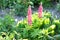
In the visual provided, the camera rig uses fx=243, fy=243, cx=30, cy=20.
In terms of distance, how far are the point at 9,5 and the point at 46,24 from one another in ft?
9.63

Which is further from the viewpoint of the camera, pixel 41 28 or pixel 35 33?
pixel 41 28

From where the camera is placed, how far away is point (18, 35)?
167 inches

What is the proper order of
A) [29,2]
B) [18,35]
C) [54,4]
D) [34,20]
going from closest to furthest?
[18,35] → [34,20] → [29,2] → [54,4]

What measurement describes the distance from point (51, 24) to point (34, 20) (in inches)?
12.8

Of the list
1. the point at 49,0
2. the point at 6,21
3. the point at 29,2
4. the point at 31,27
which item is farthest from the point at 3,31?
the point at 49,0

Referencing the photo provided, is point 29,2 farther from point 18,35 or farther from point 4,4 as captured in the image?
point 18,35

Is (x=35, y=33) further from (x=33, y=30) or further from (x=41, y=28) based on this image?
(x=41, y=28)

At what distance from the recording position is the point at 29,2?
22.9 feet

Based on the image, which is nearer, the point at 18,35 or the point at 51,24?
the point at 18,35

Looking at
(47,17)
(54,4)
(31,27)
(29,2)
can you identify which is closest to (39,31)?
(31,27)

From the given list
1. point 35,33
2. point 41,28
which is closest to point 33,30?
point 35,33

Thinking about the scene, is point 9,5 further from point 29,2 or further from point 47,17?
point 47,17

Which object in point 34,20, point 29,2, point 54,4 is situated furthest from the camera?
point 54,4

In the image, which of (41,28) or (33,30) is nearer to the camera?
(33,30)
